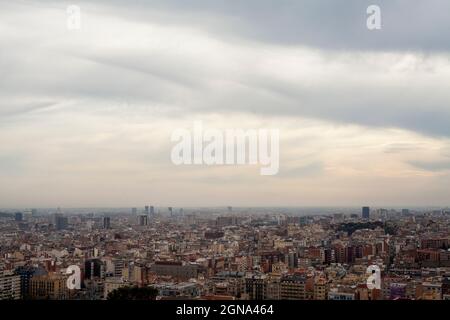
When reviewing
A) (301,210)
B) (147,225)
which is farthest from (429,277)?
(147,225)

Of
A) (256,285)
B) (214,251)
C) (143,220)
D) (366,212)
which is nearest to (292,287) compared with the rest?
(256,285)

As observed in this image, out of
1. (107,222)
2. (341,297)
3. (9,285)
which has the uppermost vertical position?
(107,222)

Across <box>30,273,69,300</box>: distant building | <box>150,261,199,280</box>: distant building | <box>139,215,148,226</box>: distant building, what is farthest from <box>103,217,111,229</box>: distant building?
<box>150,261,199,280</box>: distant building

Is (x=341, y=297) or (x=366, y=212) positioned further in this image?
(x=366, y=212)

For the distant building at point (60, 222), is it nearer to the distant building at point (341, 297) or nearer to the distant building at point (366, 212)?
the distant building at point (341, 297)

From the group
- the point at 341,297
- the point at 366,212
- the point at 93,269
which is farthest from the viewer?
the point at 93,269

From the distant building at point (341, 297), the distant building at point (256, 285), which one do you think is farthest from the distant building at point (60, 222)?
the distant building at point (341, 297)

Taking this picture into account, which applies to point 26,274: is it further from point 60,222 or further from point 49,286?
point 49,286

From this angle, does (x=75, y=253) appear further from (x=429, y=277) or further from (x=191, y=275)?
(x=429, y=277)

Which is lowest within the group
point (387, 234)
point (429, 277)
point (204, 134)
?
point (429, 277)
